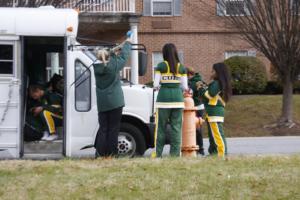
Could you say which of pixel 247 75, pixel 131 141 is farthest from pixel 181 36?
pixel 131 141

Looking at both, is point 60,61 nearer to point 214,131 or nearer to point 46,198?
point 214,131

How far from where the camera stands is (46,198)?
6.88 metres

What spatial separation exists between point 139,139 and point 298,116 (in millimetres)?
12069

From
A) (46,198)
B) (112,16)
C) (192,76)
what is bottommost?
(46,198)

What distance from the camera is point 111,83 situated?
10.2m

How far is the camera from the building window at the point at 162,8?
28438mm

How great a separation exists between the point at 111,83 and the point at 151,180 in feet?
10.2

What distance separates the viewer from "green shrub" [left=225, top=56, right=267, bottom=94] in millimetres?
25797

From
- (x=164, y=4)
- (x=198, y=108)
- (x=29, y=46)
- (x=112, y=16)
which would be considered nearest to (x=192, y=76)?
(x=198, y=108)

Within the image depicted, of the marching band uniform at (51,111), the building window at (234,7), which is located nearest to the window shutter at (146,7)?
the building window at (234,7)

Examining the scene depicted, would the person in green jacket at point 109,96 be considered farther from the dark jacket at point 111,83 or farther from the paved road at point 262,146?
the paved road at point 262,146

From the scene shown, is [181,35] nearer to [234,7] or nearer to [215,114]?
[234,7]

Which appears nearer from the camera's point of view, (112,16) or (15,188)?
(15,188)

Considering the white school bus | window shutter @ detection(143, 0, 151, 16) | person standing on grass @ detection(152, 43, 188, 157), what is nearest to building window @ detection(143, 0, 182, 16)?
window shutter @ detection(143, 0, 151, 16)
